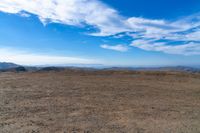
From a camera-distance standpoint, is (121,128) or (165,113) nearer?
(121,128)

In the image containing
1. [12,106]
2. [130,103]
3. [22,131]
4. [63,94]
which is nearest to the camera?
[22,131]

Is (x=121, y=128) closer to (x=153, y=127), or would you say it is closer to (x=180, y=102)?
(x=153, y=127)

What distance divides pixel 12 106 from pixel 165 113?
7080mm

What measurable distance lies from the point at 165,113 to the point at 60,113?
4556 millimetres

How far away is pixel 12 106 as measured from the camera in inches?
434

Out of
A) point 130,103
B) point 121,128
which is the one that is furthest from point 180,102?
point 121,128

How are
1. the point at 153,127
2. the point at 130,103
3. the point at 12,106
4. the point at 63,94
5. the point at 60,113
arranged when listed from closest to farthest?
the point at 153,127
the point at 60,113
the point at 12,106
the point at 130,103
the point at 63,94

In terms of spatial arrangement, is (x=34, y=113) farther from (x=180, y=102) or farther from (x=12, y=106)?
(x=180, y=102)

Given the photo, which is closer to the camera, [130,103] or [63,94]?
[130,103]

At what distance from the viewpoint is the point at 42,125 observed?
26.9 ft

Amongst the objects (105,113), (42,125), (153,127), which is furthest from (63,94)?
(153,127)

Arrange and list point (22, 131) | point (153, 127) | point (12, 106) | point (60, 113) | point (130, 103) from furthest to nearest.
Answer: point (130, 103) < point (12, 106) < point (60, 113) < point (153, 127) < point (22, 131)

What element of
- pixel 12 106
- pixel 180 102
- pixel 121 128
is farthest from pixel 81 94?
pixel 121 128

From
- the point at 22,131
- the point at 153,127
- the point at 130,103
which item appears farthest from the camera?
the point at 130,103
